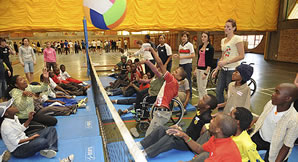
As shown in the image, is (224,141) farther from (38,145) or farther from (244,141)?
(38,145)

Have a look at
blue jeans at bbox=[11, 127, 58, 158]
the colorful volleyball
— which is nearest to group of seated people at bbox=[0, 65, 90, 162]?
blue jeans at bbox=[11, 127, 58, 158]

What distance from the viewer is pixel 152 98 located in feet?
13.4

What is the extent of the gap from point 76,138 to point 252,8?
34.6ft

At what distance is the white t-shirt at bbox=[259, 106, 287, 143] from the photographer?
2322 millimetres

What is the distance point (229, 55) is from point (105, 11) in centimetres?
305

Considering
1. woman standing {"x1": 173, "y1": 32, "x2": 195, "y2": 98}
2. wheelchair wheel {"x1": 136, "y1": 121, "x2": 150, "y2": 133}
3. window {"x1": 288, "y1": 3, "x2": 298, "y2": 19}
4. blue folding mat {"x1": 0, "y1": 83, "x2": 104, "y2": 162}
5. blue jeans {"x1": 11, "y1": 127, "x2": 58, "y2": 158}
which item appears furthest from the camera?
window {"x1": 288, "y1": 3, "x2": 298, "y2": 19}

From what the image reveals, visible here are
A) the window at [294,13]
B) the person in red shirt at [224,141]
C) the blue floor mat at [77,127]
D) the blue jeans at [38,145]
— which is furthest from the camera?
the window at [294,13]

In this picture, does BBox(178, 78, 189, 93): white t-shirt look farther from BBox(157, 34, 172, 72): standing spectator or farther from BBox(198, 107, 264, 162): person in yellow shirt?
BBox(198, 107, 264, 162): person in yellow shirt

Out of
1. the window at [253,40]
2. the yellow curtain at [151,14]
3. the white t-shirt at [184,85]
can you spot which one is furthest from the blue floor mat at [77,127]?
the window at [253,40]

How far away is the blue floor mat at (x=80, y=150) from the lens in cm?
299

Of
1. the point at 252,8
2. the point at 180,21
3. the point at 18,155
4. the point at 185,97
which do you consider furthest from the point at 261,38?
the point at 18,155

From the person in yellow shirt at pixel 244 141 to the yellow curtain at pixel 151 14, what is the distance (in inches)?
276

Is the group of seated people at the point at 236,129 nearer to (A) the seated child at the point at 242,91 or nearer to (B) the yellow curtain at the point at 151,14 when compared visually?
(A) the seated child at the point at 242,91

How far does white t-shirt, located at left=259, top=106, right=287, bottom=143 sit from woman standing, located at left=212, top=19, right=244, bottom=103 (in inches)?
55.3
